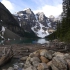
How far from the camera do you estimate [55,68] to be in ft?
76.6

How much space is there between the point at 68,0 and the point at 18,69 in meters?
55.2

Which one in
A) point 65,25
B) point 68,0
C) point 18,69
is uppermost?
point 68,0

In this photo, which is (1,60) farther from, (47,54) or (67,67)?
(67,67)

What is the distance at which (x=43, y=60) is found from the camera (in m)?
29.0

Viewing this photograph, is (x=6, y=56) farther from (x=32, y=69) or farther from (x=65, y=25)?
(x=65, y=25)

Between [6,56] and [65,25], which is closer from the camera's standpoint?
[6,56]

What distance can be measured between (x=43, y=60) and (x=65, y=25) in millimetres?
44592

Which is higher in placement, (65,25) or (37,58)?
(65,25)

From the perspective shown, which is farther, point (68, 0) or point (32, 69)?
point (68, 0)

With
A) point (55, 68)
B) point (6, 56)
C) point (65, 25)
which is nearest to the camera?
point (55, 68)

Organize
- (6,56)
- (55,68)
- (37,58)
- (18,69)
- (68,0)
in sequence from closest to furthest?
(55,68), (18,69), (37,58), (6,56), (68,0)

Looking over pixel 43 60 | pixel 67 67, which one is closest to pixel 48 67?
pixel 67 67

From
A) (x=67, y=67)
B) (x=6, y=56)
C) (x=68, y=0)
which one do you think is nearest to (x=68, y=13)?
(x=68, y=0)

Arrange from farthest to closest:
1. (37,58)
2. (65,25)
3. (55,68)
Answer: (65,25), (37,58), (55,68)
